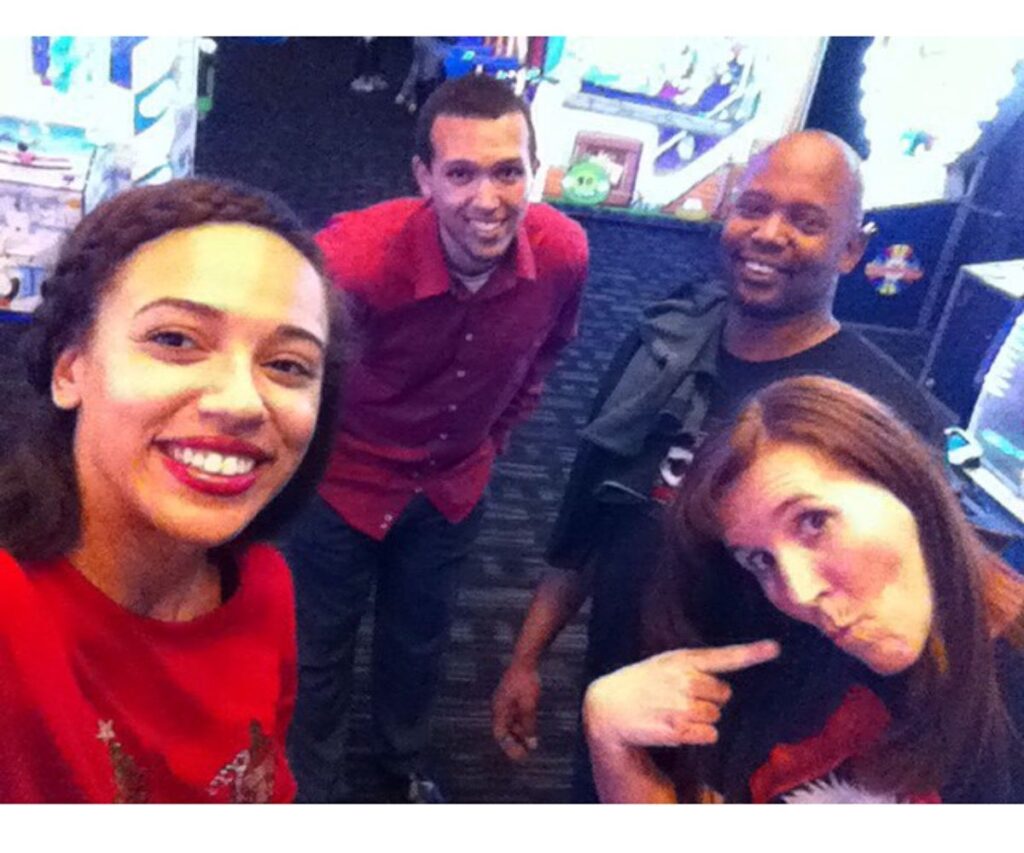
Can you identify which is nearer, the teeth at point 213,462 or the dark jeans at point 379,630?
the teeth at point 213,462

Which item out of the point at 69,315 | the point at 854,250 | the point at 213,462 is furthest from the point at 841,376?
the point at 69,315

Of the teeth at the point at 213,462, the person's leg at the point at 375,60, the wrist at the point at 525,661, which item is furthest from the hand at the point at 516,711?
the person's leg at the point at 375,60

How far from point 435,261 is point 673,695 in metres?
0.47

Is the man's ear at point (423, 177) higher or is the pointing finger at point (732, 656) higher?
the man's ear at point (423, 177)

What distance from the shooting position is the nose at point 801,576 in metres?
0.79

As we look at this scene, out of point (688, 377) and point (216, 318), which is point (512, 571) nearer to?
point (688, 377)

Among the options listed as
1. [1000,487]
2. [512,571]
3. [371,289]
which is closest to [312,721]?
[512,571]

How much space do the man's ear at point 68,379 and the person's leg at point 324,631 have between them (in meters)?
0.23

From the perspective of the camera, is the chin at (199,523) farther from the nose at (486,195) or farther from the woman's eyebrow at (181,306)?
the nose at (486,195)

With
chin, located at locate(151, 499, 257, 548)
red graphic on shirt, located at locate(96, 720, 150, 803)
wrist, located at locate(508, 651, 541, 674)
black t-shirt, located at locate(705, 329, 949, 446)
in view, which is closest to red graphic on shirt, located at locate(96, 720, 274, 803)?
red graphic on shirt, located at locate(96, 720, 150, 803)

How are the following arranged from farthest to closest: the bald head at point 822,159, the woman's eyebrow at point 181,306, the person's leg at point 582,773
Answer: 1. the person's leg at point 582,773
2. the bald head at point 822,159
3. the woman's eyebrow at point 181,306

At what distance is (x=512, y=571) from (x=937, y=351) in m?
0.48

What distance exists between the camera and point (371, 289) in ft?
2.62

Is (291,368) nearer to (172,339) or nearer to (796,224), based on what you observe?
(172,339)
